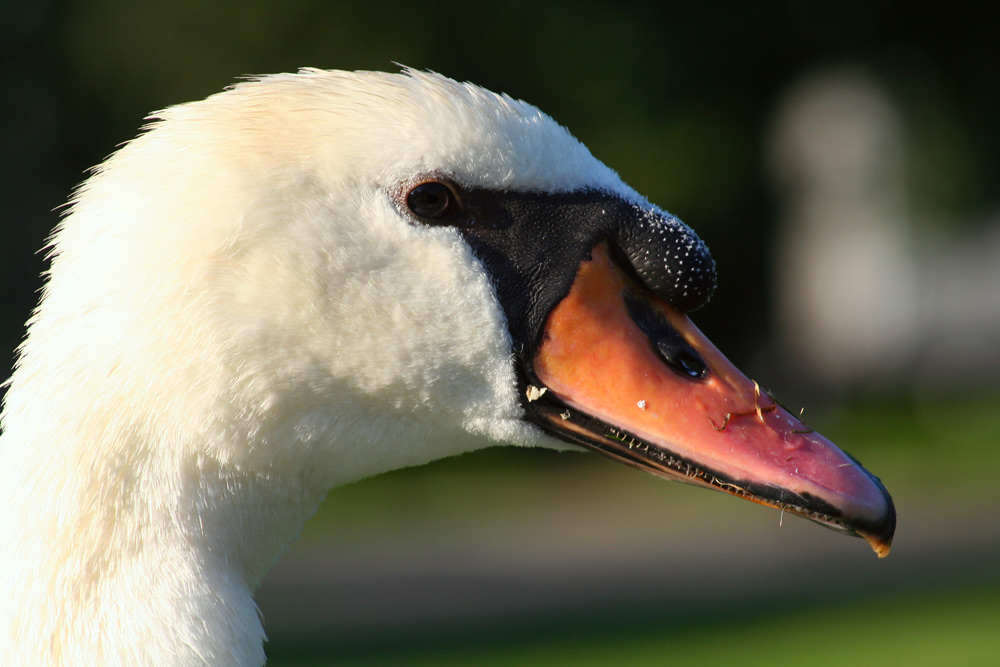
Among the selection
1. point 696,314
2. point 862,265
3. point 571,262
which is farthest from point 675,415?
point 862,265

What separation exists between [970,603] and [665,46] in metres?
7.01

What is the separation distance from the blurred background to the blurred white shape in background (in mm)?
99

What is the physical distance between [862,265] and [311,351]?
69.3 feet

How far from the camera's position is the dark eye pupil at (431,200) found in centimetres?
238

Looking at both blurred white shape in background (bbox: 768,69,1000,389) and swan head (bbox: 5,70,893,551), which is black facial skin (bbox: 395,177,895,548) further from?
blurred white shape in background (bbox: 768,69,1000,389)

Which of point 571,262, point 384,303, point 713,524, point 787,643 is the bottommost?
point 713,524

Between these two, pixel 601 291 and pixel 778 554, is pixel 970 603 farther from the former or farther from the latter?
pixel 601 291

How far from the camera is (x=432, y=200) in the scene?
2.40 metres

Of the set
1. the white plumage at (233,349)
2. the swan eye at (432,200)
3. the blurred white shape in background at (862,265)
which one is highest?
the swan eye at (432,200)

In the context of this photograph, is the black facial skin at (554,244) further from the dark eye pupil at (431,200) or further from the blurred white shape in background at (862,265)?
the blurred white shape in background at (862,265)

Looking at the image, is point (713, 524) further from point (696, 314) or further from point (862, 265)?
point (862, 265)

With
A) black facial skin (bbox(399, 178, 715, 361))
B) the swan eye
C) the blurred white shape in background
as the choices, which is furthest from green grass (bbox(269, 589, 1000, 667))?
the blurred white shape in background

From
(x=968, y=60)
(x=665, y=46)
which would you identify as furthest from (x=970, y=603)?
(x=968, y=60)

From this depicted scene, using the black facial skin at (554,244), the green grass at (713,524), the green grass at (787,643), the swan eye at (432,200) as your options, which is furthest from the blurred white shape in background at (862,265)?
the swan eye at (432,200)
